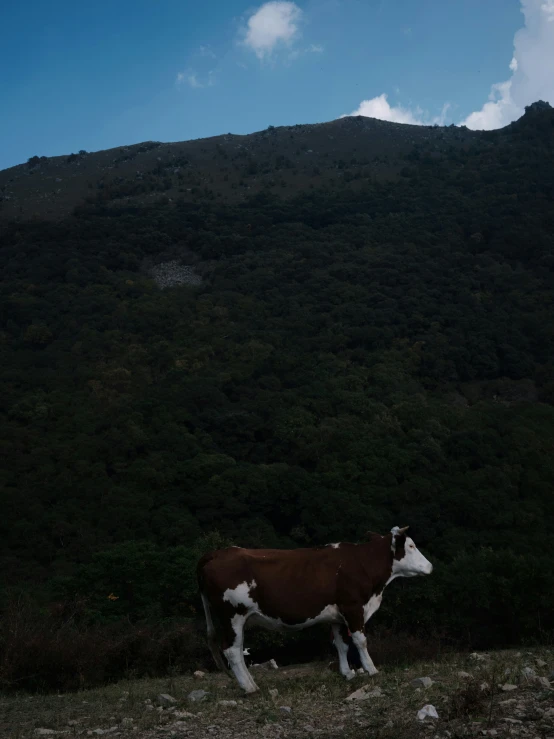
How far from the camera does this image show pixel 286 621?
10.1m

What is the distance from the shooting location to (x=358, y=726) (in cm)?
699

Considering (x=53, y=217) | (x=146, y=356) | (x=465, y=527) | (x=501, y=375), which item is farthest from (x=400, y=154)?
(x=465, y=527)

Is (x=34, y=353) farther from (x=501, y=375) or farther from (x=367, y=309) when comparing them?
(x=501, y=375)

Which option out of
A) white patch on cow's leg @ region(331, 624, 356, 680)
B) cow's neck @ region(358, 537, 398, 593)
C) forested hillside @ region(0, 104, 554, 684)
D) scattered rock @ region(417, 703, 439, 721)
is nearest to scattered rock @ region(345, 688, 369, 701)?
scattered rock @ region(417, 703, 439, 721)

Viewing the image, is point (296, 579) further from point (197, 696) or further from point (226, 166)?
point (226, 166)

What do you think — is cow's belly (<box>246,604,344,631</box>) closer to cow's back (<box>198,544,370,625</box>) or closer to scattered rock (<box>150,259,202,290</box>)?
cow's back (<box>198,544,370,625</box>)

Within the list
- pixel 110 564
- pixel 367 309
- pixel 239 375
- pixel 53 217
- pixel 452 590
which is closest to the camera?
pixel 452 590

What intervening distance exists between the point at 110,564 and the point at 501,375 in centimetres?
4709

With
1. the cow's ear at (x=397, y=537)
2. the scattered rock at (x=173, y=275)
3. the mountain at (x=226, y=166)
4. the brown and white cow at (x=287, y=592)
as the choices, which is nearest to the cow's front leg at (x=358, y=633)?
the brown and white cow at (x=287, y=592)

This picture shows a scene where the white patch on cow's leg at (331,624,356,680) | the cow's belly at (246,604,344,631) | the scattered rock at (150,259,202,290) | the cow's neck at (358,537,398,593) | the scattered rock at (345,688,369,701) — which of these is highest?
the scattered rock at (150,259,202,290)

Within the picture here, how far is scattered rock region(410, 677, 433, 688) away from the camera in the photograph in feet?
27.5

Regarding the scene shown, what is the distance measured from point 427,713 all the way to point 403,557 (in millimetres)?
4496

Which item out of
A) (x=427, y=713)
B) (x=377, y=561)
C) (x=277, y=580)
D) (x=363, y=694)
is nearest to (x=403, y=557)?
(x=377, y=561)

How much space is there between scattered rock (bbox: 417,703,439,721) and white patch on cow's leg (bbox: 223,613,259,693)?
3.18m
